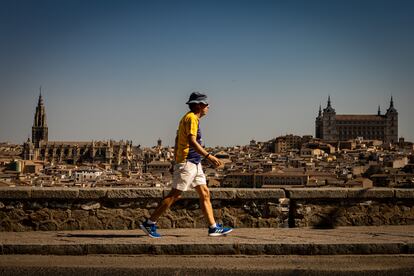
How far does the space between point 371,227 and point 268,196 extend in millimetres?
1206

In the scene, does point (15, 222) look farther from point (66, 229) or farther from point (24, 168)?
point (24, 168)

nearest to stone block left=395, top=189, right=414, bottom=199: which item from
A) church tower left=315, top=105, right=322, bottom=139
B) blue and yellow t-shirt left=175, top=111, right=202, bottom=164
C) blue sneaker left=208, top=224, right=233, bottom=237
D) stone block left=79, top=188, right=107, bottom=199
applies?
blue sneaker left=208, top=224, right=233, bottom=237

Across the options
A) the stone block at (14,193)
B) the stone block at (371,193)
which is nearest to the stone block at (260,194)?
the stone block at (371,193)

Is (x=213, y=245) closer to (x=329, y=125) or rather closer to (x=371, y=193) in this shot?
(x=371, y=193)

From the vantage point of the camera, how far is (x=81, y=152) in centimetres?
14125

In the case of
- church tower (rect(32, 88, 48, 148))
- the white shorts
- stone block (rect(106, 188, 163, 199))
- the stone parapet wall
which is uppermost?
church tower (rect(32, 88, 48, 148))

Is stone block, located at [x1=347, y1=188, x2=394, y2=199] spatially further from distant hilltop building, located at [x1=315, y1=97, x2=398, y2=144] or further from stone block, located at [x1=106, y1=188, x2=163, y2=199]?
distant hilltop building, located at [x1=315, y1=97, x2=398, y2=144]

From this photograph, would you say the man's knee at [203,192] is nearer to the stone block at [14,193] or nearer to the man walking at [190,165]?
the man walking at [190,165]

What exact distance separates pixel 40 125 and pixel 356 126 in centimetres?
8336

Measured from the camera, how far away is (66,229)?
6438 mm

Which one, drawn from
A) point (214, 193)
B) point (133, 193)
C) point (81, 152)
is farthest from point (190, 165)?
point (81, 152)

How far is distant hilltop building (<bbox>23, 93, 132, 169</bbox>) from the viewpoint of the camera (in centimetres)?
13700

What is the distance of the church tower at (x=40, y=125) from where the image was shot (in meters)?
152

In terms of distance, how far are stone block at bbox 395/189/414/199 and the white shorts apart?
2497mm
